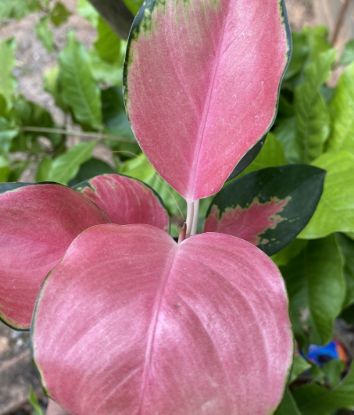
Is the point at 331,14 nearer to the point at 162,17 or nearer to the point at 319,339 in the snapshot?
the point at 319,339

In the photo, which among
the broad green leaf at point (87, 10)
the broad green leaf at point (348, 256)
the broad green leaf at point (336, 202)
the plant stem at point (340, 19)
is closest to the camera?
the broad green leaf at point (336, 202)

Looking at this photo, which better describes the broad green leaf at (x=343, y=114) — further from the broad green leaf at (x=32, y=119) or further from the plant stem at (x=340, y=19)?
the plant stem at (x=340, y=19)

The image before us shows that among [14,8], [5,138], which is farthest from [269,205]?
[14,8]

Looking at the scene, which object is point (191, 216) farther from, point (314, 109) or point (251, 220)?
point (314, 109)

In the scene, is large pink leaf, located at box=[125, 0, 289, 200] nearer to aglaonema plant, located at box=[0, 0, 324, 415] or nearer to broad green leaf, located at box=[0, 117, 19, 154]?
aglaonema plant, located at box=[0, 0, 324, 415]

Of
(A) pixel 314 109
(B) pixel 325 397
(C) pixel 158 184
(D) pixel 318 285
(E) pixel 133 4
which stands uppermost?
(E) pixel 133 4

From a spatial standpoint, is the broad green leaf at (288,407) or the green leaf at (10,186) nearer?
the green leaf at (10,186)

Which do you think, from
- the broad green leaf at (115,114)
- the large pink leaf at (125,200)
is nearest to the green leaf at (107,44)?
the broad green leaf at (115,114)
